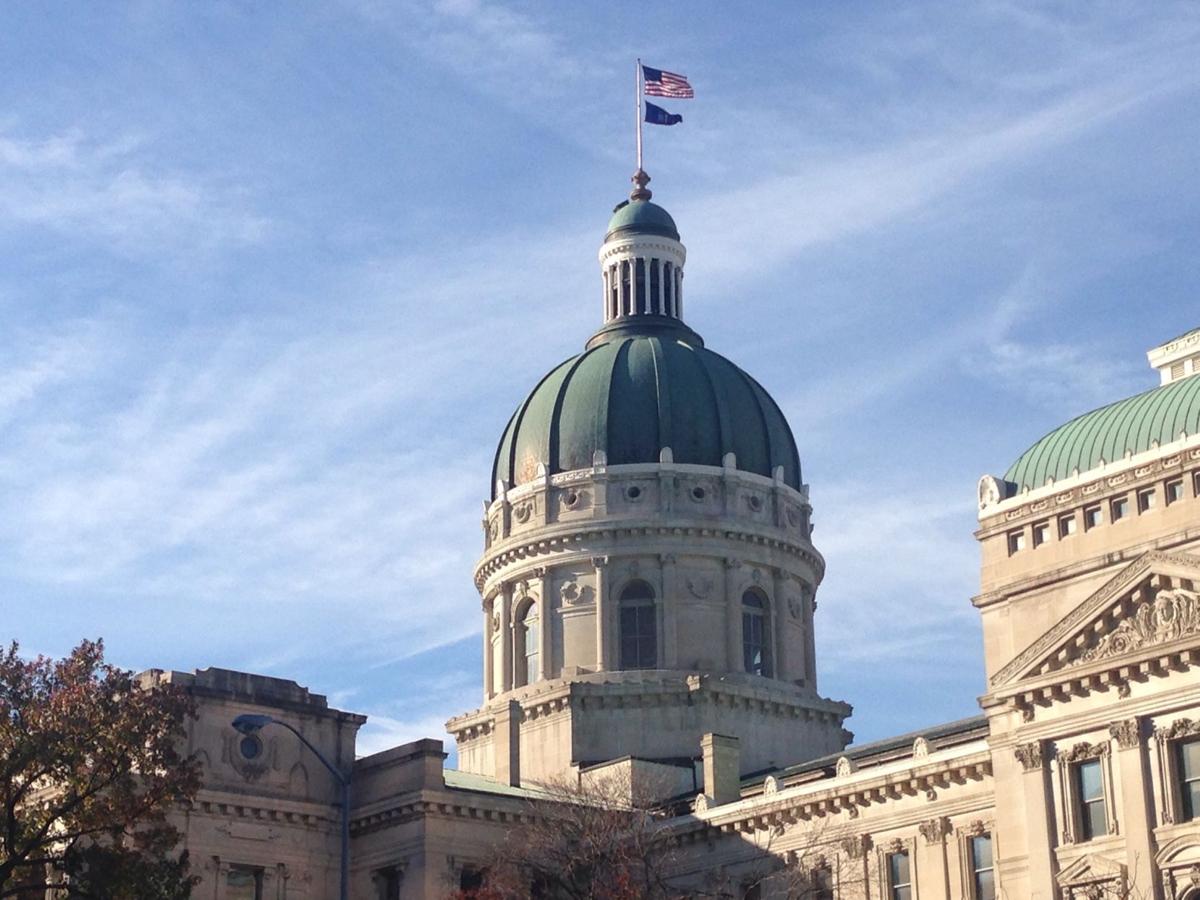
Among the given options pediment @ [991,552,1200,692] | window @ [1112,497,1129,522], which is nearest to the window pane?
pediment @ [991,552,1200,692]

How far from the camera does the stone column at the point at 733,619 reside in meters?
89.1

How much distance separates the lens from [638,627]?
294ft

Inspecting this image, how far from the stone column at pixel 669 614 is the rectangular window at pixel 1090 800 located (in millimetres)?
32093

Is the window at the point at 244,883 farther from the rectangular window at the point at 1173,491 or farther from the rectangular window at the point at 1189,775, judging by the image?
the rectangular window at the point at 1173,491

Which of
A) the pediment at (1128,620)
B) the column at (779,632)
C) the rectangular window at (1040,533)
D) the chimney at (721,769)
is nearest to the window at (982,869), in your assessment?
the pediment at (1128,620)

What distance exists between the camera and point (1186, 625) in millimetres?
54344

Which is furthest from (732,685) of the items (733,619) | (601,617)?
(601,617)

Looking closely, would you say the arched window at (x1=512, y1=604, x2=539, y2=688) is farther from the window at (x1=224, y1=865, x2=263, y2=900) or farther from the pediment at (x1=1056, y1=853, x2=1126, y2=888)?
the pediment at (x1=1056, y1=853, x2=1126, y2=888)

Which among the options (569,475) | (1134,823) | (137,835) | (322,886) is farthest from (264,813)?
(1134,823)

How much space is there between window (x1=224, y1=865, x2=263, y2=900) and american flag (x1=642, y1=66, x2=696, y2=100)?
133 ft

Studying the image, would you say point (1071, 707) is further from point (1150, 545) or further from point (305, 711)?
Answer: point (305, 711)

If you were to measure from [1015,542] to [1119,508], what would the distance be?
12.5 ft

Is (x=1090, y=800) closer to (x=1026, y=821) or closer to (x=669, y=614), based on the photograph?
(x=1026, y=821)

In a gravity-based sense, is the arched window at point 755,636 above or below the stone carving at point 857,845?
above
